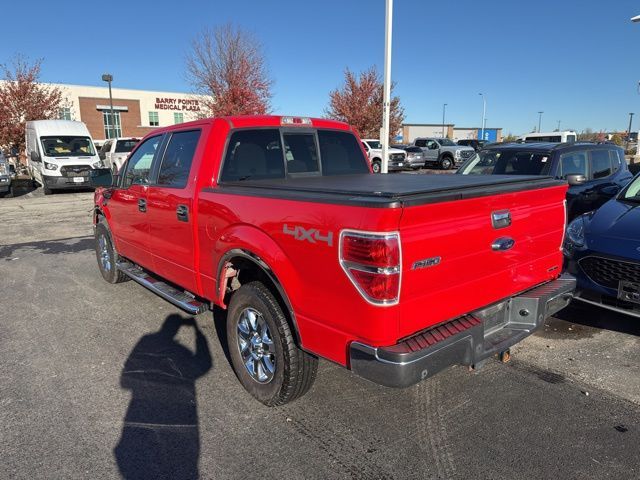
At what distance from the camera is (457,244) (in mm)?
2678

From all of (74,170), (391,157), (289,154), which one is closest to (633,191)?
(289,154)

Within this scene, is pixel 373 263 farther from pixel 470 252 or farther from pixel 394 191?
pixel 470 252

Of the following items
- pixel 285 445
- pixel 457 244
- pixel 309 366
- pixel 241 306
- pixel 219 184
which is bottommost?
pixel 285 445

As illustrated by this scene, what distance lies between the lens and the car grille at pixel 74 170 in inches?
686

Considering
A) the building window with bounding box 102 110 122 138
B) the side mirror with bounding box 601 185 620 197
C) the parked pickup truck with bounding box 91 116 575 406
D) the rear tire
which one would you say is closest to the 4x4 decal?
the parked pickup truck with bounding box 91 116 575 406

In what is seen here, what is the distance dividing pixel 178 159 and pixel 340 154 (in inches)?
63.4

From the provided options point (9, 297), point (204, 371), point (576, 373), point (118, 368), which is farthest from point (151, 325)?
point (576, 373)

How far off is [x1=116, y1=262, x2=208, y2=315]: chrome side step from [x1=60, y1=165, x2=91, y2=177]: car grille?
13.7 meters

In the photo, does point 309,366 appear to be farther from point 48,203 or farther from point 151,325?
point 48,203

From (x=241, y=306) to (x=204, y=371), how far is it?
849mm

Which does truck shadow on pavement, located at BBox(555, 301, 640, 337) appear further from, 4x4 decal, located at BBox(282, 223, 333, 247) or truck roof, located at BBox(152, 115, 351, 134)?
4x4 decal, located at BBox(282, 223, 333, 247)

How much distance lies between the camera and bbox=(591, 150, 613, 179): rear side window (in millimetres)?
7805

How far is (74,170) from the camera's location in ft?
57.7

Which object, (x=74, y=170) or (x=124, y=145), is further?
(x=124, y=145)
